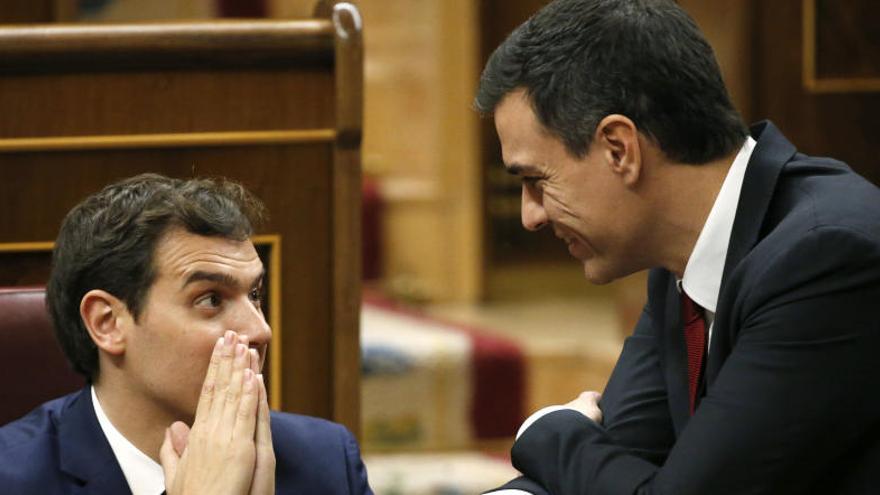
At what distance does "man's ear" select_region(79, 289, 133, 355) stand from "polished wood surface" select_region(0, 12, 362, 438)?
0.69m

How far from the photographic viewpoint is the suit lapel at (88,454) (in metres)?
2.04

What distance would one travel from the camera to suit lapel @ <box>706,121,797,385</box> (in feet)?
6.02

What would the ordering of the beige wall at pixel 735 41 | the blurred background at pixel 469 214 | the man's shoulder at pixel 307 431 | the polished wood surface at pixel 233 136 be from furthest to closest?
the beige wall at pixel 735 41
the blurred background at pixel 469 214
the polished wood surface at pixel 233 136
the man's shoulder at pixel 307 431

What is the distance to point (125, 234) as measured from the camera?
6.81 feet

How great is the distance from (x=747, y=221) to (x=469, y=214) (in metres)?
3.64

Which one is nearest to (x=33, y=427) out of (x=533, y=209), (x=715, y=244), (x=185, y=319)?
(x=185, y=319)

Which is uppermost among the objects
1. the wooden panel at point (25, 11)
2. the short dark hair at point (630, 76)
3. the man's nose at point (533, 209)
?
the short dark hair at point (630, 76)

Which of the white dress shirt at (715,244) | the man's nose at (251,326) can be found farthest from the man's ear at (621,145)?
the man's nose at (251,326)

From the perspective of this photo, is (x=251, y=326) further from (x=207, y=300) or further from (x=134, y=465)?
(x=134, y=465)

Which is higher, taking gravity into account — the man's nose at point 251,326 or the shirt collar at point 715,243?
the shirt collar at point 715,243

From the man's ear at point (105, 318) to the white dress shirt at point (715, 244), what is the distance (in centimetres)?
80

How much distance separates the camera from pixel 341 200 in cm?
286

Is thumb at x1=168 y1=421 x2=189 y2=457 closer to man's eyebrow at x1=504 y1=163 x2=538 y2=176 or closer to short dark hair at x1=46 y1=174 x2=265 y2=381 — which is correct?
short dark hair at x1=46 y1=174 x2=265 y2=381

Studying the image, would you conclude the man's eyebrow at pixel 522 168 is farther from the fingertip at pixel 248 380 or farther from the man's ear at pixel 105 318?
the man's ear at pixel 105 318
